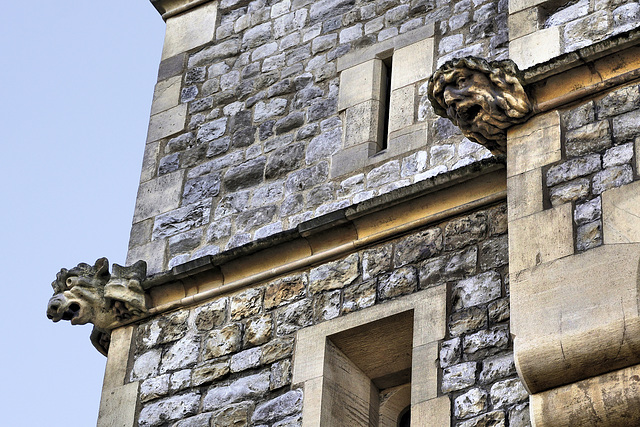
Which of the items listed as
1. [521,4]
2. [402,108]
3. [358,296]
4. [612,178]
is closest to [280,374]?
[358,296]

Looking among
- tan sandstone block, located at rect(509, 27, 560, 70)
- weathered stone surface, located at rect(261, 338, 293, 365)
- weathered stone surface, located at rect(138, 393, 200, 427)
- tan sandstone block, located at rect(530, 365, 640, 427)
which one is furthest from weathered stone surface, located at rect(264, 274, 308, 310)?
tan sandstone block, located at rect(530, 365, 640, 427)

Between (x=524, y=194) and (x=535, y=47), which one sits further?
(x=535, y=47)

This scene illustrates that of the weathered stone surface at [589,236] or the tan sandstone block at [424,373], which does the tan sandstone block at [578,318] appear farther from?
the tan sandstone block at [424,373]

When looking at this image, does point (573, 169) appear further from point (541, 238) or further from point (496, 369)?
point (496, 369)

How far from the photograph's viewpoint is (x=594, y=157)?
20.2 feet

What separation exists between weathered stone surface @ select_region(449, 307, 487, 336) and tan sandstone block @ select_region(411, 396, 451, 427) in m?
0.37

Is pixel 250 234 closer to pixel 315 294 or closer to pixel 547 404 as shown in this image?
pixel 315 294

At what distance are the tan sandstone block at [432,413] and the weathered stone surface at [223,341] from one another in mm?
1312

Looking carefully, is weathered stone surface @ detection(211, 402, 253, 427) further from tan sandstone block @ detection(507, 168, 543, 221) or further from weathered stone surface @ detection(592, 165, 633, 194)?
weathered stone surface @ detection(592, 165, 633, 194)

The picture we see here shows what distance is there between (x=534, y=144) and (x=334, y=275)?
144cm

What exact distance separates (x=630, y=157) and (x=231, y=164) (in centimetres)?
300

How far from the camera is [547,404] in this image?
5582mm

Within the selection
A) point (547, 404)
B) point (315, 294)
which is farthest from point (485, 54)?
point (547, 404)

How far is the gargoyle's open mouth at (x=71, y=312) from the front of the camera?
26.3 feet
